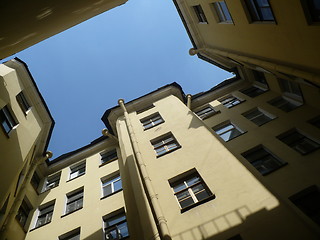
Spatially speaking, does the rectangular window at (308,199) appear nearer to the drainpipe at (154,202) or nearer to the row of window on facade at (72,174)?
the drainpipe at (154,202)

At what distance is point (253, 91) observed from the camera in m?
22.3

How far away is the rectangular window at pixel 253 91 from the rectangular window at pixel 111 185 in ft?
43.9

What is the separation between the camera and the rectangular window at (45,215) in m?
16.0

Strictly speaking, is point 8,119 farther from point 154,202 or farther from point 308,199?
point 308,199

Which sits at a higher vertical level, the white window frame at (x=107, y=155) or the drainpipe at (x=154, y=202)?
the drainpipe at (x=154, y=202)

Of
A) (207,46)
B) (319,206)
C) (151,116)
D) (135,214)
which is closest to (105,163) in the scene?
(151,116)

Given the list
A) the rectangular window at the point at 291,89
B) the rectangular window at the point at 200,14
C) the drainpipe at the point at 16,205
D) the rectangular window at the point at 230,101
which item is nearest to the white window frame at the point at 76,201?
Result: the drainpipe at the point at 16,205

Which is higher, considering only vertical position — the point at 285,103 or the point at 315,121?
the point at 285,103

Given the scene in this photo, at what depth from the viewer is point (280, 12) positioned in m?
9.20

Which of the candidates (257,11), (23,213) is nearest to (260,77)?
(257,11)

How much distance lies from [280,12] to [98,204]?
548 inches

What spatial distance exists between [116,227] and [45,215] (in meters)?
6.33

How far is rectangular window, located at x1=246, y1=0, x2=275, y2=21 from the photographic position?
1018 centimetres

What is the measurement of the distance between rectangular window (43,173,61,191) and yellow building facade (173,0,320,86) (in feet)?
53.9
